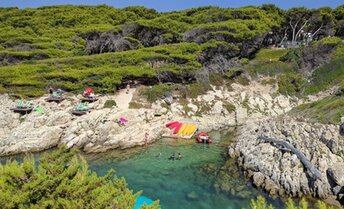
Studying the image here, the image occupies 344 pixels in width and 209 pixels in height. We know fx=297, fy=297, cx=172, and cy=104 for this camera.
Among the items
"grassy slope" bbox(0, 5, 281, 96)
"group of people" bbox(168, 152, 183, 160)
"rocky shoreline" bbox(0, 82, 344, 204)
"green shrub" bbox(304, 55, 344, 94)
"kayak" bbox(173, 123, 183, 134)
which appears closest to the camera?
"rocky shoreline" bbox(0, 82, 344, 204)

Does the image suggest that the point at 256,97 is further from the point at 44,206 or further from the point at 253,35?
the point at 44,206

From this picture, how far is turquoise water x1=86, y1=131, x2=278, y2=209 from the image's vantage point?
1570 centimetres

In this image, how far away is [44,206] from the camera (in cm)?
738

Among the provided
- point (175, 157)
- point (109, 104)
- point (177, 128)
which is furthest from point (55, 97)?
point (175, 157)

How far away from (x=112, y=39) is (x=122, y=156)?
26.5m

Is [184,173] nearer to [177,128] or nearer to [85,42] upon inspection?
[177,128]

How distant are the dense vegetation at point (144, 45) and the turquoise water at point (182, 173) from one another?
12.5m

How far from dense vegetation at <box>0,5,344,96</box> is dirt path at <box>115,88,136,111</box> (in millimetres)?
1252

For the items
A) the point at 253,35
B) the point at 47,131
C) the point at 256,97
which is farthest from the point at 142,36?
the point at 47,131

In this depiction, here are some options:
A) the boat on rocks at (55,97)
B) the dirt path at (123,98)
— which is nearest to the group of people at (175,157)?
the dirt path at (123,98)

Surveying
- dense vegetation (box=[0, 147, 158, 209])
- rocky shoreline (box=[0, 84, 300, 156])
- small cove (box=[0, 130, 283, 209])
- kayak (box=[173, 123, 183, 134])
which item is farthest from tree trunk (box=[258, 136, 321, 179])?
rocky shoreline (box=[0, 84, 300, 156])

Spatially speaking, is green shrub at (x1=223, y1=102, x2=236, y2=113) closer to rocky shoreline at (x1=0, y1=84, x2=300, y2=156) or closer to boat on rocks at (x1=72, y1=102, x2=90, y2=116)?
rocky shoreline at (x1=0, y1=84, x2=300, y2=156)

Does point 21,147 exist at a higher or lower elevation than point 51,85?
lower

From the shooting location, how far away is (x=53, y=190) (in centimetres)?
788
